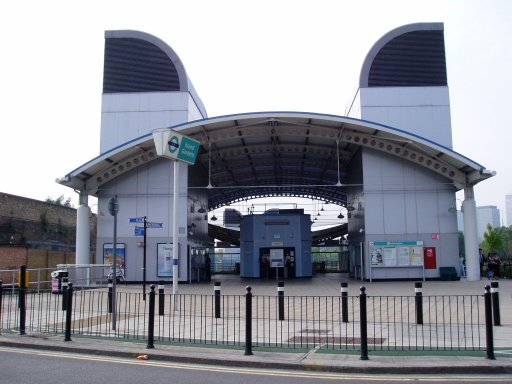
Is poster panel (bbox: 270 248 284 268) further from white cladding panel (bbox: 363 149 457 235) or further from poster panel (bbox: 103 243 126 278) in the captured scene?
poster panel (bbox: 103 243 126 278)

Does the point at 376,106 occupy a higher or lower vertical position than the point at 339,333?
higher

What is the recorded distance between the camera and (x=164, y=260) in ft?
103

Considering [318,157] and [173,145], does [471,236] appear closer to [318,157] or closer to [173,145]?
[318,157]

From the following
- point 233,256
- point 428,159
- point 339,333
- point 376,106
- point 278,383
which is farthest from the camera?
point 233,256

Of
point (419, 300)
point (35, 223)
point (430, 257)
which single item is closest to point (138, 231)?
point (419, 300)

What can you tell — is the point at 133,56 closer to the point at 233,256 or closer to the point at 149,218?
the point at 149,218

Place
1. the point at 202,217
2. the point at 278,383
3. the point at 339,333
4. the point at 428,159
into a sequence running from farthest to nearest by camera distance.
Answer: the point at 202,217 → the point at 428,159 → the point at 339,333 → the point at 278,383

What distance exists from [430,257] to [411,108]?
10807 millimetres

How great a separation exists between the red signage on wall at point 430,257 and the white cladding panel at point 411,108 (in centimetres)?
893

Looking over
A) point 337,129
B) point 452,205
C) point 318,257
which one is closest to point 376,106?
point 337,129

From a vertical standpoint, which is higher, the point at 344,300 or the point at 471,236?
the point at 471,236

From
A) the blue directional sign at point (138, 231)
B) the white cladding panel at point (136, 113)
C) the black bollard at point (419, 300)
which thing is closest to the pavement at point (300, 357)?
the black bollard at point (419, 300)

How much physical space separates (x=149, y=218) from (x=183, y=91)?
1022 cm

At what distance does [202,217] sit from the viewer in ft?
Result: 129
